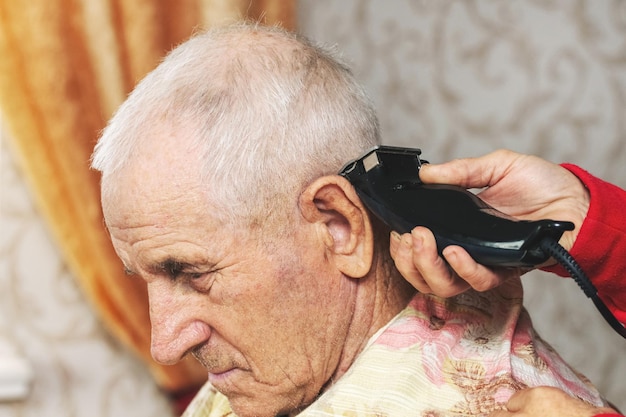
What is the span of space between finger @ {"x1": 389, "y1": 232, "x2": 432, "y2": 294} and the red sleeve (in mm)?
162

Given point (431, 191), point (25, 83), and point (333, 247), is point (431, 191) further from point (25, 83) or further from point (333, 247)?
point (25, 83)

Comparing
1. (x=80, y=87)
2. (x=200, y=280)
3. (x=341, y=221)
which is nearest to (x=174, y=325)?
(x=200, y=280)

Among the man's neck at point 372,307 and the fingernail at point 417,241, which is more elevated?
the fingernail at point 417,241

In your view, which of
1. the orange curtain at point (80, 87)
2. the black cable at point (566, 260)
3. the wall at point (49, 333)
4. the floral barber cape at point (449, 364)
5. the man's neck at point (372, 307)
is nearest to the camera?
the black cable at point (566, 260)

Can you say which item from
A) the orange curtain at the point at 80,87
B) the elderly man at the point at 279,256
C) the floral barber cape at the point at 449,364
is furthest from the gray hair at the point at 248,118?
the orange curtain at the point at 80,87

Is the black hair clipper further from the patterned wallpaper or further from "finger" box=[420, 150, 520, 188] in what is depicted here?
the patterned wallpaper

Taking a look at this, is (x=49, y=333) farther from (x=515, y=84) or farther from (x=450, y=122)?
(x=515, y=84)

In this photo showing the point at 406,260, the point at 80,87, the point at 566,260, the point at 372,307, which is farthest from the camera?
the point at 80,87

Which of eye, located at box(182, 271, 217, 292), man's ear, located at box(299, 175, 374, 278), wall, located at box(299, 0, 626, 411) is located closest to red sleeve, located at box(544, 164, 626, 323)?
man's ear, located at box(299, 175, 374, 278)

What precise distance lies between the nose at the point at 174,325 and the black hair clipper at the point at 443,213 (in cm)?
25

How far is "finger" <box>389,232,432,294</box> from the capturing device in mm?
898

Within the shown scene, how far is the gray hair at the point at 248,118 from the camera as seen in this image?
0.93 meters

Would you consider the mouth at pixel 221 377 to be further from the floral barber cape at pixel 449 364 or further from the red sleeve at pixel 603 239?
the red sleeve at pixel 603 239

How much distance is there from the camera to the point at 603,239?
3.22 ft
